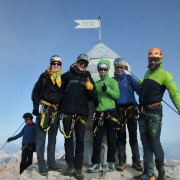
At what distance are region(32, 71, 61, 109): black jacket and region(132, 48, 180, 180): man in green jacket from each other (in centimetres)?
228

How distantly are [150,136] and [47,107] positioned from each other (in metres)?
2.72

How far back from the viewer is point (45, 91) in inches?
212

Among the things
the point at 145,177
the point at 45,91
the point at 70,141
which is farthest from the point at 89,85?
the point at 145,177

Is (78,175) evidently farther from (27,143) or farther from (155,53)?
(27,143)

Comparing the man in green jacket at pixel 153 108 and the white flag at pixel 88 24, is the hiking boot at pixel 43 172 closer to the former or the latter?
the man in green jacket at pixel 153 108

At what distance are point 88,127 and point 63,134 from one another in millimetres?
1511

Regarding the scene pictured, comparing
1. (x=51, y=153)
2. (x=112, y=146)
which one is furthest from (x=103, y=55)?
(x=51, y=153)

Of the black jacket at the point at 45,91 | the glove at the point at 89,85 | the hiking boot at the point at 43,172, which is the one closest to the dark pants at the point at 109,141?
the glove at the point at 89,85

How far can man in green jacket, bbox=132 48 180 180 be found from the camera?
16.1 feet

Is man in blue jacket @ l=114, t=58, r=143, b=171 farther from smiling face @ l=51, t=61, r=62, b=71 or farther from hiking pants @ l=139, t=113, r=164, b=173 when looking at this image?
smiling face @ l=51, t=61, r=62, b=71

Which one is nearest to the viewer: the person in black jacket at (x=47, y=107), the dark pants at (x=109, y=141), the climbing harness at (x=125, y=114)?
the person in black jacket at (x=47, y=107)

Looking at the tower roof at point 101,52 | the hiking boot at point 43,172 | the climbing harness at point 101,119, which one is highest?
the tower roof at point 101,52

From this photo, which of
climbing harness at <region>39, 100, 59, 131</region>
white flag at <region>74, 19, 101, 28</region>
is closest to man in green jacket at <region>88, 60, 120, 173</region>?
climbing harness at <region>39, 100, 59, 131</region>

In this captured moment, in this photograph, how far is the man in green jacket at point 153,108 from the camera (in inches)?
193
